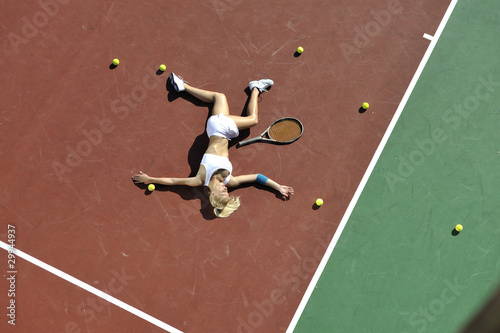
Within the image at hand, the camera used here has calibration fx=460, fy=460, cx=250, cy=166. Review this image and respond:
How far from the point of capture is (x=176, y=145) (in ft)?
31.0

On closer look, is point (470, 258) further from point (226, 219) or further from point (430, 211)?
point (226, 219)

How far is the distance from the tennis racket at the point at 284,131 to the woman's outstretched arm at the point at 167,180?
122 centimetres

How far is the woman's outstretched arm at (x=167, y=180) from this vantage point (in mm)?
9102

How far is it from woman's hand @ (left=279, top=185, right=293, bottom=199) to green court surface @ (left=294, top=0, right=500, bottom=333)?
4.65 ft

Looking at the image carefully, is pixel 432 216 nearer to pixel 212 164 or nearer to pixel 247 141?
pixel 247 141

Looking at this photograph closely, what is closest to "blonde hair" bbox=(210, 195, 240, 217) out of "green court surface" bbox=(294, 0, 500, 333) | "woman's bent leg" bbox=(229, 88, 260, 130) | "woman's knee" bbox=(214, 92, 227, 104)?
"woman's bent leg" bbox=(229, 88, 260, 130)

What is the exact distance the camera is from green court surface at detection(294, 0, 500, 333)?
9242 mm

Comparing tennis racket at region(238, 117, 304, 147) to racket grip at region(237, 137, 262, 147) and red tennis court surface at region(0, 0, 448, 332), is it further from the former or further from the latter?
red tennis court surface at region(0, 0, 448, 332)

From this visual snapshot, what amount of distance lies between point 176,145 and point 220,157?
1044 millimetres

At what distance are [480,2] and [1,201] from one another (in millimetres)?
10794

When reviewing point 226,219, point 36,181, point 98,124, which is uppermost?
point 98,124

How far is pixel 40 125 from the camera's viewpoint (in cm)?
931

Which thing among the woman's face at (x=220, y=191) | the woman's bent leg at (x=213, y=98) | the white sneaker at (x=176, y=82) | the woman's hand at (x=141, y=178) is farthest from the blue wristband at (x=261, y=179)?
the white sneaker at (x=176, y=82)

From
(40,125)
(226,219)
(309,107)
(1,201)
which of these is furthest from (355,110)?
(1,201)
